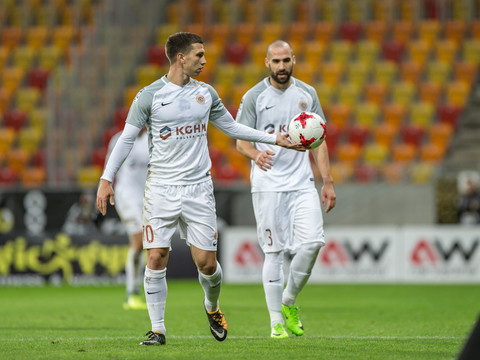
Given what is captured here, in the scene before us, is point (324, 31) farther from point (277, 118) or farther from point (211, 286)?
point (211, 286)

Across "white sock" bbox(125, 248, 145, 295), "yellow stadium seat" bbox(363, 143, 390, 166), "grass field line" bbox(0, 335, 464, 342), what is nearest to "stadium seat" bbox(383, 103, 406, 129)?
"yellow stadium seat" bbox(363, 143, 390, 166)

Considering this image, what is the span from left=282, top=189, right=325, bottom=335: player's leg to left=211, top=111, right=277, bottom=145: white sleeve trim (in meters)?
0.81

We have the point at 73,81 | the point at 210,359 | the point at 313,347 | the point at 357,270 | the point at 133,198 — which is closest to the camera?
the point at 210,359

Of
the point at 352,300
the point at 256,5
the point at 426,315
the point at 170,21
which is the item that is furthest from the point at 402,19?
the point at 426,315

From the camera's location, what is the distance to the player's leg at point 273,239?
7.67 m

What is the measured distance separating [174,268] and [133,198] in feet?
17.8

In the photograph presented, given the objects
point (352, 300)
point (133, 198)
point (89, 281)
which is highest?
point (133, 198)

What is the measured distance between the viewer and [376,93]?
22266 millimetres

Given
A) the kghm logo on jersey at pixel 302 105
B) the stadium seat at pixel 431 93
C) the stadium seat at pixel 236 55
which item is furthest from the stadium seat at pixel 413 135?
the kghm logo on jersey at pixel 302 105

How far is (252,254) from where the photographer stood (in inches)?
642

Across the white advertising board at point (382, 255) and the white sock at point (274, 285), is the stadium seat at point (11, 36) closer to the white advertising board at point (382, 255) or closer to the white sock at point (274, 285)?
the white advertising board at point (382, 255)

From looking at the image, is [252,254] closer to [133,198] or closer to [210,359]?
[133,198]

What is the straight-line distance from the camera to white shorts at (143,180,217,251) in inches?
270

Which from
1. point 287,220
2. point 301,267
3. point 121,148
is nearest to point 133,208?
point 287,220
